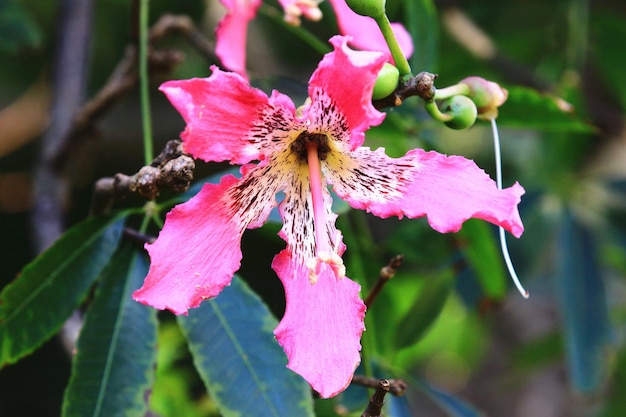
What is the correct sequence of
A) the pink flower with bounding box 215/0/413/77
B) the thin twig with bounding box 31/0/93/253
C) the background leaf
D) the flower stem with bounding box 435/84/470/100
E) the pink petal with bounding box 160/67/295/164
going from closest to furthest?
the pink petal with bounding box 160/67/295/164, the flower stem with bounding box 435/84/470/100, the pink flower with bounding box 215/0/413/77, the background leaf, the thin twig with bounding box 31/0/93/253

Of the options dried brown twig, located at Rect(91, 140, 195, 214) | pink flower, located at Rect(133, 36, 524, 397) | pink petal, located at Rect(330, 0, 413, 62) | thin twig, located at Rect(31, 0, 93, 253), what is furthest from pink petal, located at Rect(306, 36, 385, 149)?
thin twig, located at Rect(31, 0, 93, 253)

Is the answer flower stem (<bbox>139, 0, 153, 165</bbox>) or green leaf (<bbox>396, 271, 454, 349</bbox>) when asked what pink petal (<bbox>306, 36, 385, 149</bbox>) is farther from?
green leaf (<bbox>396, 271, 454, 349</bbox>)

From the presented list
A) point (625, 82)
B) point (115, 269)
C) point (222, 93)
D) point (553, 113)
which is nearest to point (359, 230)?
point (553, 113)

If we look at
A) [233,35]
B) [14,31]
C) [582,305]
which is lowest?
[582,305]

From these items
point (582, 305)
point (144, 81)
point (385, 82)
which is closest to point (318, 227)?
point (385, 82)

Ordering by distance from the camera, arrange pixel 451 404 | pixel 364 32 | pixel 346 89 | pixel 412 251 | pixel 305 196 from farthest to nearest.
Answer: pixel 412 251
pixel 451 404
pixel 364 32
pixel 305 196
pixel 346 89

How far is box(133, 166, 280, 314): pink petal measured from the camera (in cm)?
59

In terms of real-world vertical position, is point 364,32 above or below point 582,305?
above

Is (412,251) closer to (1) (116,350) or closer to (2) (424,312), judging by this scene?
(2) (424,312)

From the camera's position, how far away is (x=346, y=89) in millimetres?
577

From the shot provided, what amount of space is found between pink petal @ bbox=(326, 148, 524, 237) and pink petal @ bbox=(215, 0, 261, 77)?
0.66 ft

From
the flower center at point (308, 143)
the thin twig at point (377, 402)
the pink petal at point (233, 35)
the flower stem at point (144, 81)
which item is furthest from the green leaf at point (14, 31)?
the thin twig at point (377, 402)

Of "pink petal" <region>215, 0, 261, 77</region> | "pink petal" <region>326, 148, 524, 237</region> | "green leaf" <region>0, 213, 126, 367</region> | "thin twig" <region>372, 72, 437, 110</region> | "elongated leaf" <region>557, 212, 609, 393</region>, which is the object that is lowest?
"elongated leaf" <region>557, 212, 609, 393</region>

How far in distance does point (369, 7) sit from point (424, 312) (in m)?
0.51
